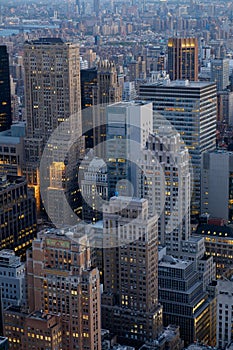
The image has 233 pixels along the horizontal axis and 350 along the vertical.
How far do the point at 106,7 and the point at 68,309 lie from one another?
49702 mm

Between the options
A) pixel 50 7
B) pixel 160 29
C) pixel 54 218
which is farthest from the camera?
pixel 160 29

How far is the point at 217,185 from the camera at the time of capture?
31422 mm

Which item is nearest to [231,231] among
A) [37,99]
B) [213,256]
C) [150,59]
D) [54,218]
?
[213,256]

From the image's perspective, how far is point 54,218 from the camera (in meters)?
31.6

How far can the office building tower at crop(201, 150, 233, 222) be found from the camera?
1219 inches

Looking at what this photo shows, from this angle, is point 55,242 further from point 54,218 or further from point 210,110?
point 210,110

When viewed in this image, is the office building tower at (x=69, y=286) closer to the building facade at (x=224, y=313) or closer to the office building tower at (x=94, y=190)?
the building facade at (x=224, y=313)

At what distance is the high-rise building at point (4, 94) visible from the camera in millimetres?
42000

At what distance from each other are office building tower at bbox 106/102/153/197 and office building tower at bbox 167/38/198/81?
17.6m

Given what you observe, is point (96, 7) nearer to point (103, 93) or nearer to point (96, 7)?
point (96, 7)

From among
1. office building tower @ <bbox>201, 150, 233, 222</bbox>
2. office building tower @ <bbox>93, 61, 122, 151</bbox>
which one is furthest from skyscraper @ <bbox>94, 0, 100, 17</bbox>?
office building tower @ <bbox>201, 150, 233, 222</bbox>

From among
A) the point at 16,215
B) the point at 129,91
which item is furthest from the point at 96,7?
the point at 16,215

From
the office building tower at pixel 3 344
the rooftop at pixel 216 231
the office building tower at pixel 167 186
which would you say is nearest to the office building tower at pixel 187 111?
the rooftop at pixel 216 231

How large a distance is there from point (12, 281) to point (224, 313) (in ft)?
21.4
